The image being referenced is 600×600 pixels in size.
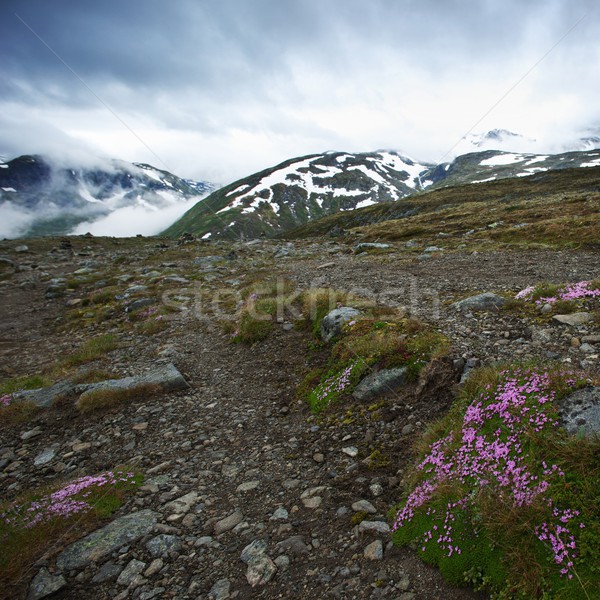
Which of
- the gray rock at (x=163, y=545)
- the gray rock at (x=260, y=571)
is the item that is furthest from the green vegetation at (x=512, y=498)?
the gray rock at (x=163, y=545)

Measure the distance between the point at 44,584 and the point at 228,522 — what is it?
7.50 feet

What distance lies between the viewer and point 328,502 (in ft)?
17.3

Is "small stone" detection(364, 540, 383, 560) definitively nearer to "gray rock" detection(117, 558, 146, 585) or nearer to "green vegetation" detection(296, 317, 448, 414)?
"gray rock" detection(117, 558, 146, 585)

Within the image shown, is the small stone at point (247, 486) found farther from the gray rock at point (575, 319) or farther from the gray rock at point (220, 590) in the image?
the gray rock at point (575, 319)

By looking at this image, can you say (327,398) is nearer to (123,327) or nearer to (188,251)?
(123,327)

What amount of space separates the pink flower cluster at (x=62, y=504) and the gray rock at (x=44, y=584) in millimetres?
983

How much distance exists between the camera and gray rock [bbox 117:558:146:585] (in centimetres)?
445

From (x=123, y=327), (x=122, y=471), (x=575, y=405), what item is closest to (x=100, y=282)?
(x=123, y=327)

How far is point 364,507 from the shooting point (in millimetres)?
4969

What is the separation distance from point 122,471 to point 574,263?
19230 mm

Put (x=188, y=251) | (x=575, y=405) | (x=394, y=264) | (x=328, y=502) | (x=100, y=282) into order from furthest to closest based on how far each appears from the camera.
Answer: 1. (x=188, y=251)
2. (x=100, y=282)
3. (x=394, y=264)
4. (x=328, y=502)
5. (x=575, y=405)

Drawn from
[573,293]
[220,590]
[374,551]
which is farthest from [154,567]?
[573,293]

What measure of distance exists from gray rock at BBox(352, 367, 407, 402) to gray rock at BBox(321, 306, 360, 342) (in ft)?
9.42

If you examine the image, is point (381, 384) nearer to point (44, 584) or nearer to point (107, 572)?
point (107, 572)
